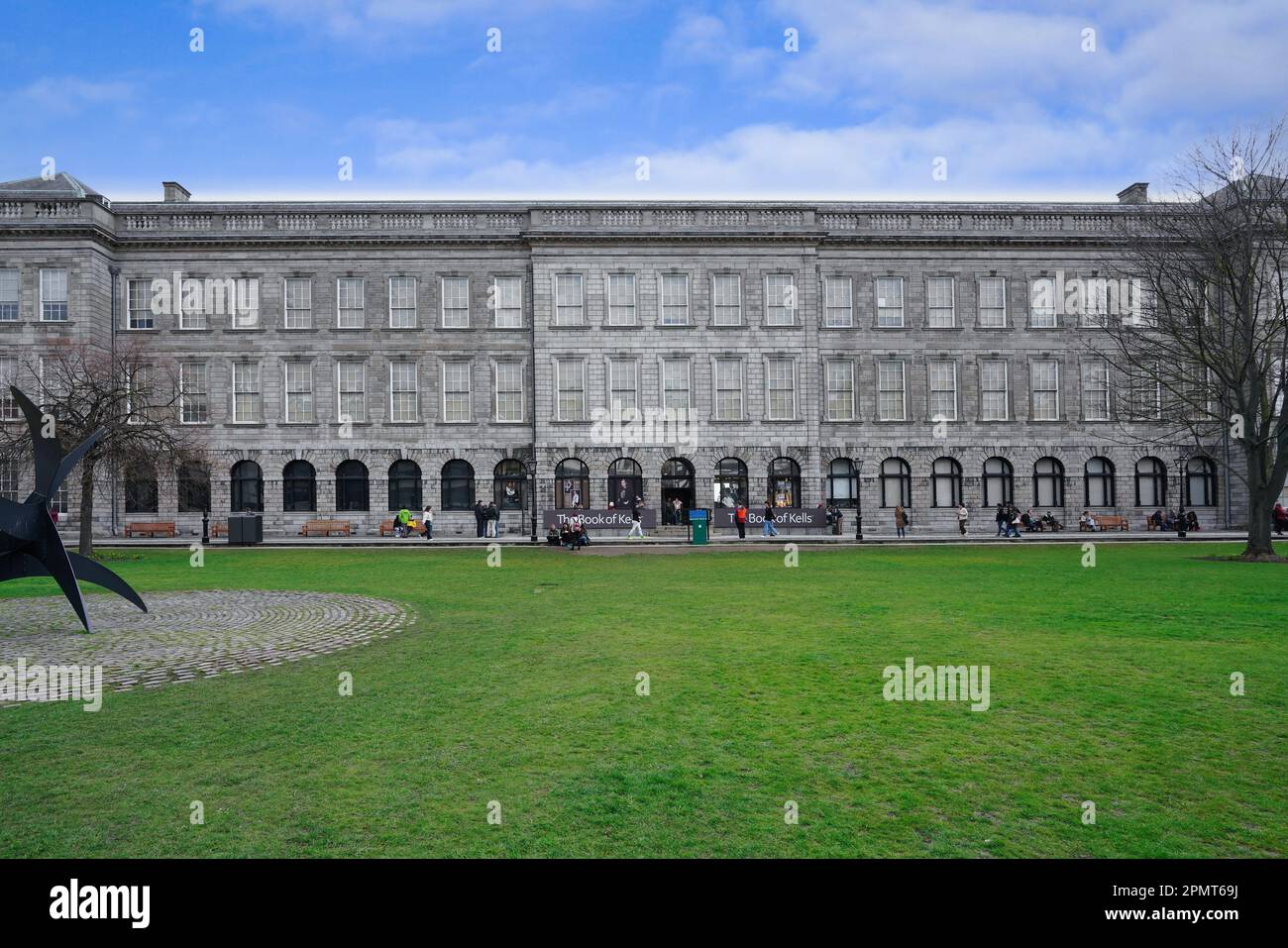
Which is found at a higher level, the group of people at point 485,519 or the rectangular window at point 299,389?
the rectangular window at point 299,389

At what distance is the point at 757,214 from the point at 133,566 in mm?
32142

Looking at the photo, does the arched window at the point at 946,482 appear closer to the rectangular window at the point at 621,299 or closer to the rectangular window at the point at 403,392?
the rectangular window at the point at 621,299

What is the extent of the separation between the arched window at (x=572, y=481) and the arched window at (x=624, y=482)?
1254 millimetres

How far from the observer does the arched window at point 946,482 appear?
43.4 meters

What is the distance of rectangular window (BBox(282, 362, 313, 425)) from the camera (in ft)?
139

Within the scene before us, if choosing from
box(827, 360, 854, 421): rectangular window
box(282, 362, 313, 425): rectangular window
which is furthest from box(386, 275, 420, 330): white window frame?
box(827, 360, 854, 421): rectangular window

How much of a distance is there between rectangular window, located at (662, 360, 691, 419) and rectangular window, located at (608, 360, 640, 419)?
55.8 inches

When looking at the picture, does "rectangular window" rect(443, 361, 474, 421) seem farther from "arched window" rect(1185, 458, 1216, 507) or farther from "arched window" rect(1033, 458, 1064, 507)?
"arched window" rect(1185, 458, 1216, 507)

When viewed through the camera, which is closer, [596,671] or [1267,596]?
[596,671]

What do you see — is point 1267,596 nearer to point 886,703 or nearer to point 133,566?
point 886,703

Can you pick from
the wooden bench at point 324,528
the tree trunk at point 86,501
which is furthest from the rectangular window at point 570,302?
the tree trunk at point 86,501
